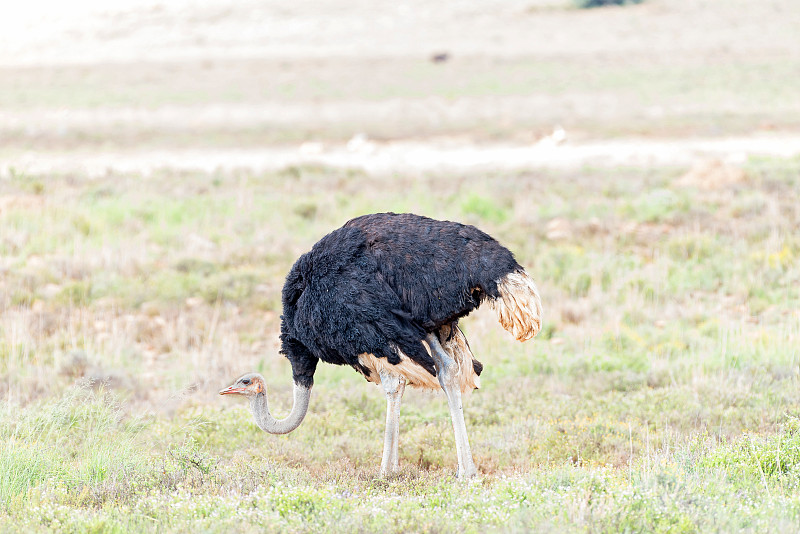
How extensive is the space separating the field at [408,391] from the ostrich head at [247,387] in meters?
0.40

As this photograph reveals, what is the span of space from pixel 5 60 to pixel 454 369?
61675 mm

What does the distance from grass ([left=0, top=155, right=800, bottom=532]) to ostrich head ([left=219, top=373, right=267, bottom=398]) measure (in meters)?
0.44

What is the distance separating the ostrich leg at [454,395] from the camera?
220 inches

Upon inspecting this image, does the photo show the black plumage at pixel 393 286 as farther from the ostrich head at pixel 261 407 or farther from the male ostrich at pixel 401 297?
the ostrich head at pixel 261 407

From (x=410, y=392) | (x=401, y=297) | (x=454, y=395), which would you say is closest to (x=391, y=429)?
(x=454, y=395)

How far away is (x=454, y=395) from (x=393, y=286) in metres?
0.84

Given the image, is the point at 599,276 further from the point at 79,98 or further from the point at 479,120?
the point at 79,98

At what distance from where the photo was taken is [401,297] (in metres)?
5.55

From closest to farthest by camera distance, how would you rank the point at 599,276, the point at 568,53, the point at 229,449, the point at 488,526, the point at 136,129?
the point at 488,526 < the point at 229,449 < the point at 599,276 < the point at 136,129 < the point at 568,53

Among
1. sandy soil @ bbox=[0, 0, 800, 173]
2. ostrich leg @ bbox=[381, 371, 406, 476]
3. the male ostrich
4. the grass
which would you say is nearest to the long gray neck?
the grass

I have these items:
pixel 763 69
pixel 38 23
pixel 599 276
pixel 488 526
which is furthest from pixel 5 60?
pixel 488 526

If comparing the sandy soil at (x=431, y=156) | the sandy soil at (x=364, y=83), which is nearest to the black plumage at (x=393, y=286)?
the sandy soil at (x=431, y=156)

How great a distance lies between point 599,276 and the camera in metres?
11.0

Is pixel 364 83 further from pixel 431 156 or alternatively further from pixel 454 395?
pixel 454 395
